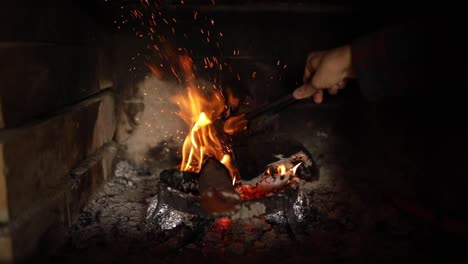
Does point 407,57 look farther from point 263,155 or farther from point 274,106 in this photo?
point 263,155

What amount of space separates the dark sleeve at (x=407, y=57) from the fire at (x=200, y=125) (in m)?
1.06

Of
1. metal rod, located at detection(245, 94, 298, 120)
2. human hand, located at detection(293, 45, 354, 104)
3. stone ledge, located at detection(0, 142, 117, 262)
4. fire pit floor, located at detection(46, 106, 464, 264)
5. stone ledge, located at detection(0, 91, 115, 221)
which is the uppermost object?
human hand, located at detection(293, 45, 354, 104)

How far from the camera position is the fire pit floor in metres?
2.02

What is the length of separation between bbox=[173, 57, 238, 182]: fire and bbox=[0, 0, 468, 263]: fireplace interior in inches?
Result: 0.4

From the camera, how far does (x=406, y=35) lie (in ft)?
6.29

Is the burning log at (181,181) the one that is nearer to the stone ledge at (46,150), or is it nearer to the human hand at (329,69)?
the stone ledge at (46,150)

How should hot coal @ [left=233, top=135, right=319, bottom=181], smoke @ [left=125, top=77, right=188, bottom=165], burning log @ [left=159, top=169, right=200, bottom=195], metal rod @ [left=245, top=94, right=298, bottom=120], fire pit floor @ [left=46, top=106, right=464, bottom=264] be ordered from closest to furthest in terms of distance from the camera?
1. fire pit floor @ [left=46, top=106, right=464, bottom=264]
2. burning log @ [left=159, top=169, right=200, bottom=195]
3. metal rod @ [left=245, top=94, right=298, bottom=120]
4. hot coal @ [left=233, top=135, right=319, bottom=181]
5. smoke @ [left=125, top=77, right=188, bottom=165]

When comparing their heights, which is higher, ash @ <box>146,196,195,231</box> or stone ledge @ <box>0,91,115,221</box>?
stone ledge @ <box>0,91,115,221</box>

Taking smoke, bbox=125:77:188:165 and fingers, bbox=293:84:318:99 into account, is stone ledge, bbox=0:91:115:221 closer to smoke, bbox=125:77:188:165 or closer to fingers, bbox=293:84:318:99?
smoke, bbox=125:77:188:165

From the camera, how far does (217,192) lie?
1.93 meters

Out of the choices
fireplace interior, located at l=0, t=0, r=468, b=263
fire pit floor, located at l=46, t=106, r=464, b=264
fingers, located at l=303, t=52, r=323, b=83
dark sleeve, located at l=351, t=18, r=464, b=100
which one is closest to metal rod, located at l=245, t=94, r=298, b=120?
fireplace interior, located at l=0, t=0, r=468, b=263

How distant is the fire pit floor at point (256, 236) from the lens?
2023mm

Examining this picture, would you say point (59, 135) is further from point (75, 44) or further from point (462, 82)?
point (462, 82)

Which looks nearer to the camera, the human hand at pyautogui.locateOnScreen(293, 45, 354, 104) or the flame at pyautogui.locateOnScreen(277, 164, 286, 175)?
the human hand at pyautogui.locateOnScreen(293, 45, 354, 104)
